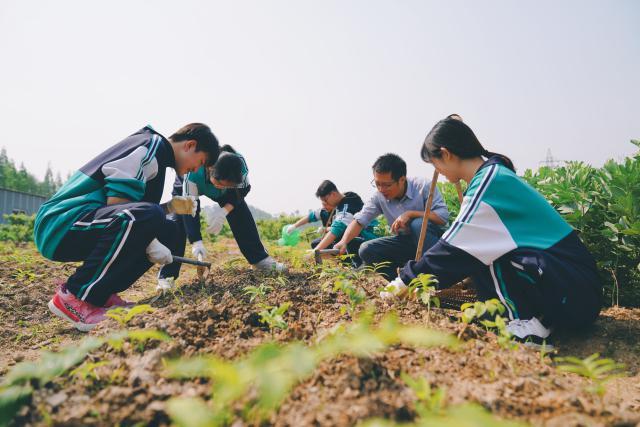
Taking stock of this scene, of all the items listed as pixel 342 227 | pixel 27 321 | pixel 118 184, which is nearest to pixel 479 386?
pixel 118 184

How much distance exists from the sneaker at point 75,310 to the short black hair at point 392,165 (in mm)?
2706

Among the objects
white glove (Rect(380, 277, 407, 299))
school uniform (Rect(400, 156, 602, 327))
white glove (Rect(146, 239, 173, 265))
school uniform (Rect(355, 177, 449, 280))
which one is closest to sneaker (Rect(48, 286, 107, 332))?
white glove (Rect(146, 239, 173, 265))

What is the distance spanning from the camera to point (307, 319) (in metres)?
1.97

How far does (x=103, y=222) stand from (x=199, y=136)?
100cm

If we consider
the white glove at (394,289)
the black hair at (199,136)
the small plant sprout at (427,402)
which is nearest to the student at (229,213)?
the black hair at (199,136)

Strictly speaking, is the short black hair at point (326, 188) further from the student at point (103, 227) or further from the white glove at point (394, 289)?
the white glove at point (394, 289)

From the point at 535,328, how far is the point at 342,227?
298 centimetres

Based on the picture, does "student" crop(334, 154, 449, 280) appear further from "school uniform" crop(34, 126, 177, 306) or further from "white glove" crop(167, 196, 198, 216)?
"school uniform" crop(34, 126, 177, 306)

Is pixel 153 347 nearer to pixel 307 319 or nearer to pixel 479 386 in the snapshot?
pixel 307 319

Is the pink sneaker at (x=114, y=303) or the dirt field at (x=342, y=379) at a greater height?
the dirt field at (x=342, y=379)

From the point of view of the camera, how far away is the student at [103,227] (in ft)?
8.31

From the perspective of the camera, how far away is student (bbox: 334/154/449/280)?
3.83 meters

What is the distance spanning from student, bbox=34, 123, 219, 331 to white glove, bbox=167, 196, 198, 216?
88 cm

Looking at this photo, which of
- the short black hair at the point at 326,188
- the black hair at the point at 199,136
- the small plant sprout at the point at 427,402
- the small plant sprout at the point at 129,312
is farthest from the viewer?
the short black hair at the point at 326,188
